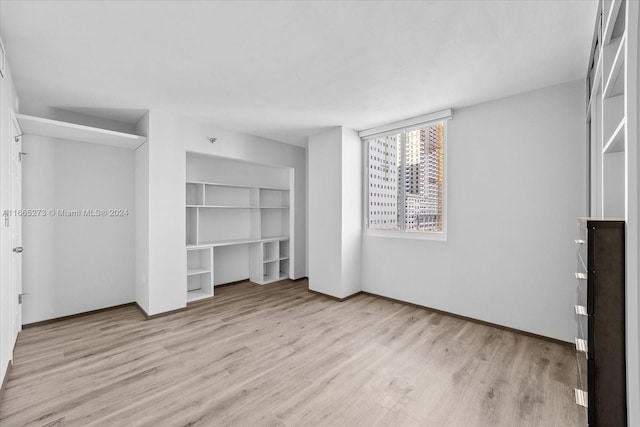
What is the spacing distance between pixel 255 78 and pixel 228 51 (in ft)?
1.59

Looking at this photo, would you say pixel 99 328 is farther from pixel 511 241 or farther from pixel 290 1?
pixel 511 241

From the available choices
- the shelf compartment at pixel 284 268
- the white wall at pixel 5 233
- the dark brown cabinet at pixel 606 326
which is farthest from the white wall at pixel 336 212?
the white wall at pixel 5 233

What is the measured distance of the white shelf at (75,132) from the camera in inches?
118

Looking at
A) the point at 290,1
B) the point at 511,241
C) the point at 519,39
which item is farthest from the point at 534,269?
the point at 290,1

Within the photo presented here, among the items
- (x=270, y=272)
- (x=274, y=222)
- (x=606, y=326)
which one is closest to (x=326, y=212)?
(x=274, y=222)

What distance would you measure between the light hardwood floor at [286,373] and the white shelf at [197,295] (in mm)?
656

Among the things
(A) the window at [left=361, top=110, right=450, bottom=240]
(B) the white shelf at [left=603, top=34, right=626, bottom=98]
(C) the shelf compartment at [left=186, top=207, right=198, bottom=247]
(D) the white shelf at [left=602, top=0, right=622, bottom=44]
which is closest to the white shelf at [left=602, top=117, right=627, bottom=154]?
(B) the white shelf at [left=603, top=34, right=626, bottom=98]

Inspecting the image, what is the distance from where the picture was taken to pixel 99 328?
3.32 metres

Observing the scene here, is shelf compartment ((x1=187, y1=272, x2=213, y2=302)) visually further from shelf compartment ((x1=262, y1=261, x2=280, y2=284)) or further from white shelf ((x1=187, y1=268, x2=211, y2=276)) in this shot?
shelf compartment ((x1=262, y1=261, x2=280, y2=284))

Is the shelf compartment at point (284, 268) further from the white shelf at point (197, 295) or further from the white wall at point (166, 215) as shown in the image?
the white wall at point (166, 215)

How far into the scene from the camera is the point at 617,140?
1398 millimetres

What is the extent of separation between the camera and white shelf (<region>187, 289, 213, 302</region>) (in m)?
4.34

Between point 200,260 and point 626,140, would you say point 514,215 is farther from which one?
point 200,260

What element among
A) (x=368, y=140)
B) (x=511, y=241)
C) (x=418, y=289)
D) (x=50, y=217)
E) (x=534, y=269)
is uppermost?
(x=368, y=140)
